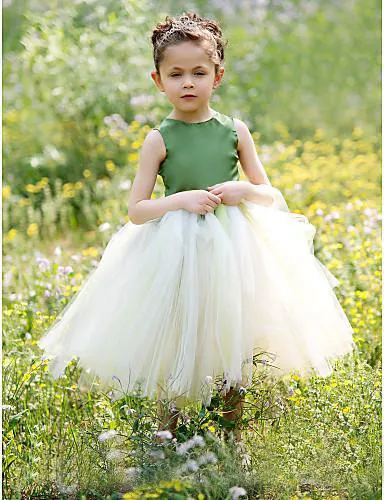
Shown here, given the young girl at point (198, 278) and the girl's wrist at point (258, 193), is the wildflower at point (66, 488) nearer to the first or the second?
the young girl at point (198, 278)

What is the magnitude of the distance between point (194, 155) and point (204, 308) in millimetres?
513

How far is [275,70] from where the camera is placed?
25.5 ft

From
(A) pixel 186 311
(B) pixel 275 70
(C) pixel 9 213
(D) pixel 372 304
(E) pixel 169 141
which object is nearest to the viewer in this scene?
(A) pixel 186 311

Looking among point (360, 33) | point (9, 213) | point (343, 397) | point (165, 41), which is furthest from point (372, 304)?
point (360, 33)

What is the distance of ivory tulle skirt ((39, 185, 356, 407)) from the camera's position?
106 inches

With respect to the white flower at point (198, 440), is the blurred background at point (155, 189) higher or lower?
higher

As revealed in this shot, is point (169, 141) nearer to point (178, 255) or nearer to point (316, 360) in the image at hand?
point (178, 255)

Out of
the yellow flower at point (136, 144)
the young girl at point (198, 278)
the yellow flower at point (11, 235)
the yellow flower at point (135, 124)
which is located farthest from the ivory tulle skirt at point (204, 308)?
the yellow flower at point (135, 124)

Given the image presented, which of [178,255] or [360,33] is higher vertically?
[360,33]

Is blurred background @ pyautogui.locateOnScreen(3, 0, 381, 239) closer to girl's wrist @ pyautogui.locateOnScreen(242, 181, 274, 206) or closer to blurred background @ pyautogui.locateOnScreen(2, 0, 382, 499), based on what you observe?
blurred background @ pyautogui.locateOnScreen(2, 0, 382, 499)

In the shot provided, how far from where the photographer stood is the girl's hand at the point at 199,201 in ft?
9.12

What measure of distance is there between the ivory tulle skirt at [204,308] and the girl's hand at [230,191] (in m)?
0.03

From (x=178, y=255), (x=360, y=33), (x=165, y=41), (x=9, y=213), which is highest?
(x=360, y=33)

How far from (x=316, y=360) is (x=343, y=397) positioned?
0.86 ft
